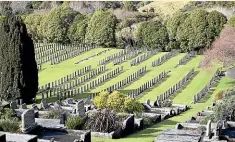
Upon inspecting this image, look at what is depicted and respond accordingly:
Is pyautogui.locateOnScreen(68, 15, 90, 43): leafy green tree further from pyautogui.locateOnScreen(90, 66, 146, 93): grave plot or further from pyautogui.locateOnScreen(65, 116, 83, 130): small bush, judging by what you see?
pyautogui.locateOnScreen(65, 116, 83, 130): small bush

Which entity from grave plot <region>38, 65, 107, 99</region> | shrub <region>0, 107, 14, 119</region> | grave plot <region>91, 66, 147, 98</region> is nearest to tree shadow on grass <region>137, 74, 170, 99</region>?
grave plot <region>91, 66, 147, 98</region>

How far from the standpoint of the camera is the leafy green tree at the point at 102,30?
7225cm

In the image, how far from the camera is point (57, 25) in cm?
7669

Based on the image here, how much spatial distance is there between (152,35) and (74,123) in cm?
4535

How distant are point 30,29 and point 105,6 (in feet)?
106

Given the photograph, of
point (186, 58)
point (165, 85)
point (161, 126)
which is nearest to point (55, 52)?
point (186, 58)

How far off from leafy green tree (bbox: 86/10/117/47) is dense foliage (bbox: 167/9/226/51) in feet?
36.8

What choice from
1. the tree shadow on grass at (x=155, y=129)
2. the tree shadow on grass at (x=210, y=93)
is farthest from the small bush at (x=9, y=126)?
the tree shadow on grass at (x=210, y=93)

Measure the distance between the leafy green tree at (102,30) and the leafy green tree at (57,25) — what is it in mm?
5485

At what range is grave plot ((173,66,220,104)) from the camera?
41062mm

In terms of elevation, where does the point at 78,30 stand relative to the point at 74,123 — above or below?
above

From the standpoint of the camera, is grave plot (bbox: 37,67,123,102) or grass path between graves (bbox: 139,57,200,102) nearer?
grass path between graves (bbox: 139,57,200,102)

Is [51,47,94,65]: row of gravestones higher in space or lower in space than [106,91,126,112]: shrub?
higher

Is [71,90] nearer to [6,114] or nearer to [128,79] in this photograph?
[128,79]
